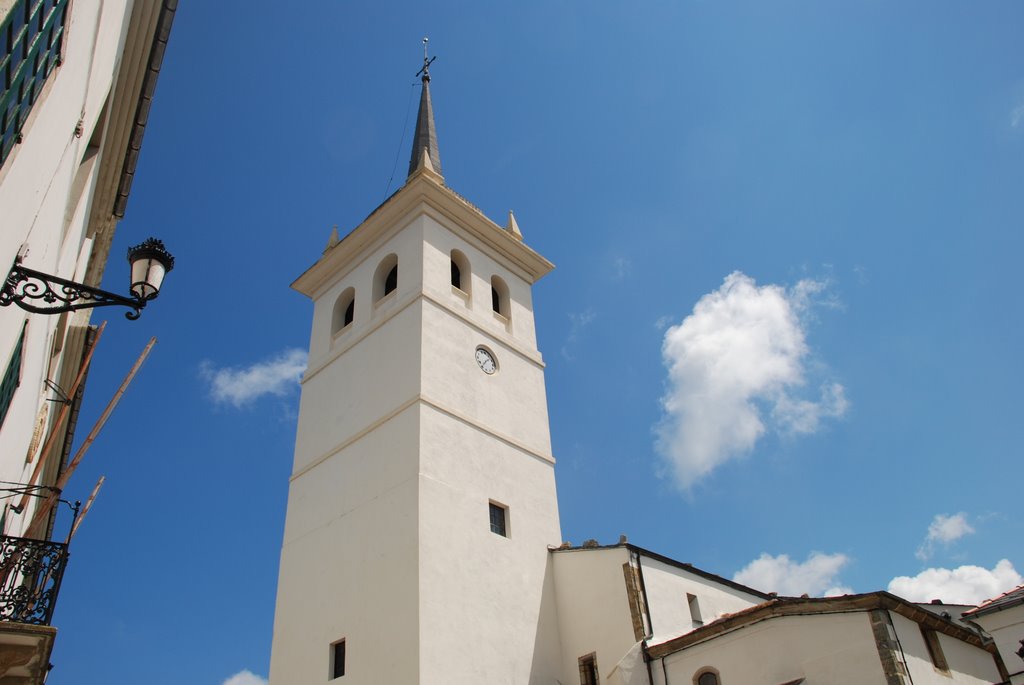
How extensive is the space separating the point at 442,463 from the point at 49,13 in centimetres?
1212

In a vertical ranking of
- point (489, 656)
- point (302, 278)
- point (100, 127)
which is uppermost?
point (302, 278)

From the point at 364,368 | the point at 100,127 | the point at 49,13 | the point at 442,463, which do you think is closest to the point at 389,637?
the point at 442,463

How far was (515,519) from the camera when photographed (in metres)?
16.8

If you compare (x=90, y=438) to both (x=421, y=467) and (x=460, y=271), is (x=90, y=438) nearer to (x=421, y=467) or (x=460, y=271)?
(x=421, y=467)

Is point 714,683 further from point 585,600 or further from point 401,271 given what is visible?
point 401,271

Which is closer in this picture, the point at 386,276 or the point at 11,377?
the point at 11,377

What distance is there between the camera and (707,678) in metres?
13.6

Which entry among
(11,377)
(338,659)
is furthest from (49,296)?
(338,659)

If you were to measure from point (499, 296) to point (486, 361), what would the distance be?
3172 mm

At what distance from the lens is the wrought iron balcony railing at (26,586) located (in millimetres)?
5863

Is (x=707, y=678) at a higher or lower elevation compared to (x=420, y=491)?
lower

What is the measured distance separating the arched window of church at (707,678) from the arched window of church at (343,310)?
1238 centimetres

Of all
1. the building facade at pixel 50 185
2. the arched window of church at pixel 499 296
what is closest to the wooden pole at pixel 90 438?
the building facade at pixel 50 185

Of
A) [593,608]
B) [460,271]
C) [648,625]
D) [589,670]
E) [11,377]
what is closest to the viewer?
[11,377]
